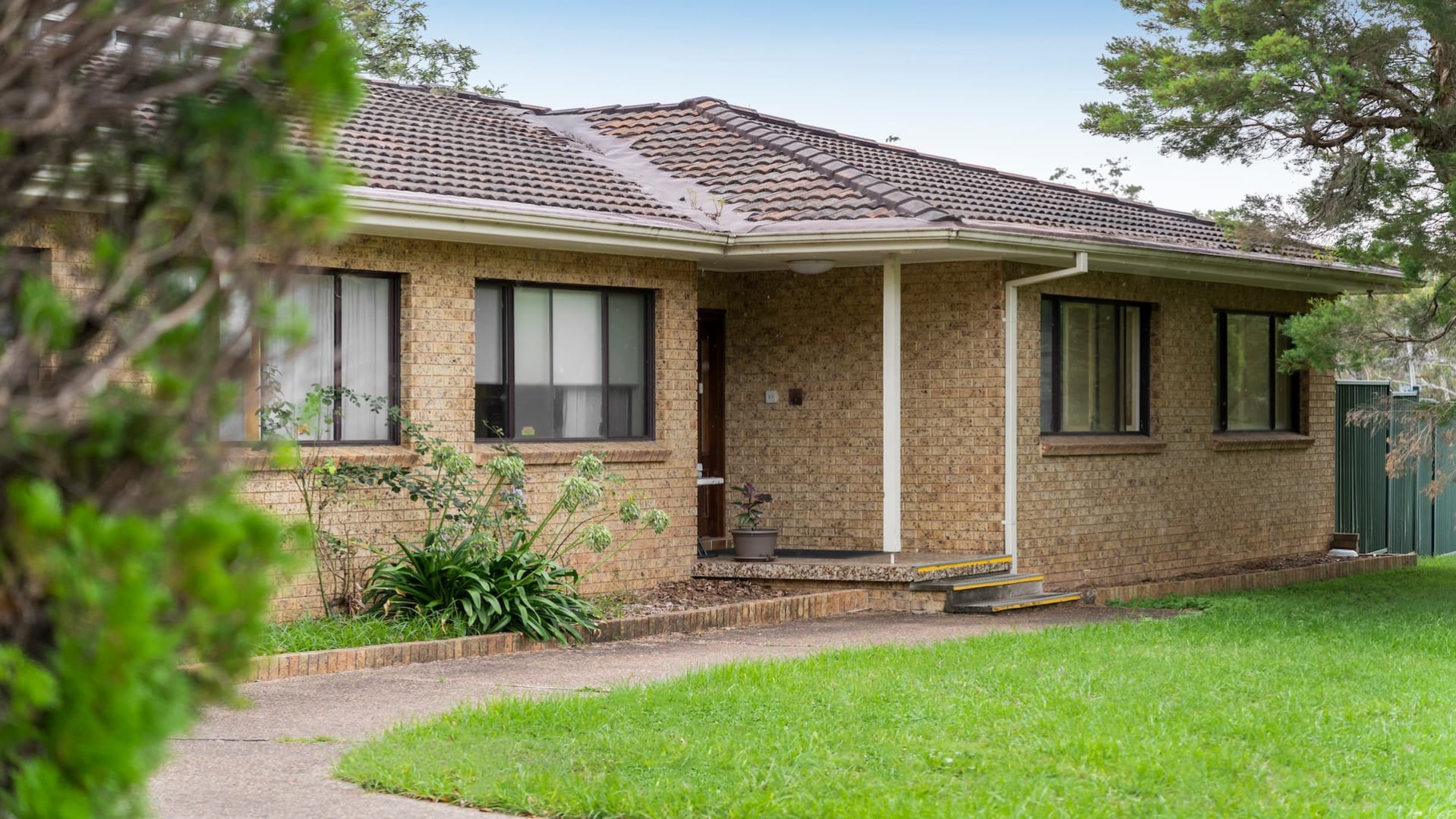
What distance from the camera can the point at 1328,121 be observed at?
13094 millimetres

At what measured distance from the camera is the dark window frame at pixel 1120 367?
50.3 ft

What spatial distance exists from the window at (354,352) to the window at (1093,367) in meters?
6.36

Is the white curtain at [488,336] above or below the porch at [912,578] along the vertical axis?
above

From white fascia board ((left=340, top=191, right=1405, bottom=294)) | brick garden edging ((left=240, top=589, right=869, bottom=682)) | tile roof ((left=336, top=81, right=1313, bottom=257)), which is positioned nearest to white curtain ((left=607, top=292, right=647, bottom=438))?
white fascia board ((left=340, top=191, right=1405, bottom=294))

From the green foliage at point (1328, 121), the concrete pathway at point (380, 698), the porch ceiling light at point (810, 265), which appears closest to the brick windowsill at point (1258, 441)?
the green foliage at point (1328, 121)

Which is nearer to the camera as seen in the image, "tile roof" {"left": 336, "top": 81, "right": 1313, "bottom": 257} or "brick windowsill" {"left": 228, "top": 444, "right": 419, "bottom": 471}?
"brick windowsill" {"left": 228, "top": 444, "right": 419, "bottom": 471}

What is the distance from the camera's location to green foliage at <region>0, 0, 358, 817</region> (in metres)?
2.31

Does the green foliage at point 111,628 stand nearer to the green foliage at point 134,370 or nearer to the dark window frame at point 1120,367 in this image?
the green foliage at point 134,370

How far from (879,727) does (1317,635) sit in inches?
206

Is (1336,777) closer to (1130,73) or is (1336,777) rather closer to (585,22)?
(1130,73)

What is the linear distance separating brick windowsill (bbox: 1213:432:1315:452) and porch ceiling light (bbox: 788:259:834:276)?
544 cm

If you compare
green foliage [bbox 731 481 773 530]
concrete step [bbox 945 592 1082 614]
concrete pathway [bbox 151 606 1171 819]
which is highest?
green foliage [bbox 731 481 773 530]

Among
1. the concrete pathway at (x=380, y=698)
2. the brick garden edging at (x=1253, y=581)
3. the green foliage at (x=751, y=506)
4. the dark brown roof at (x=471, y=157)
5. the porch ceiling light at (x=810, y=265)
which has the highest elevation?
the dark brown roof at (x=471, y=157)

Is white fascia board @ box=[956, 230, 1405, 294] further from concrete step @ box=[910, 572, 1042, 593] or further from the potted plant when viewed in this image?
the potted plant
